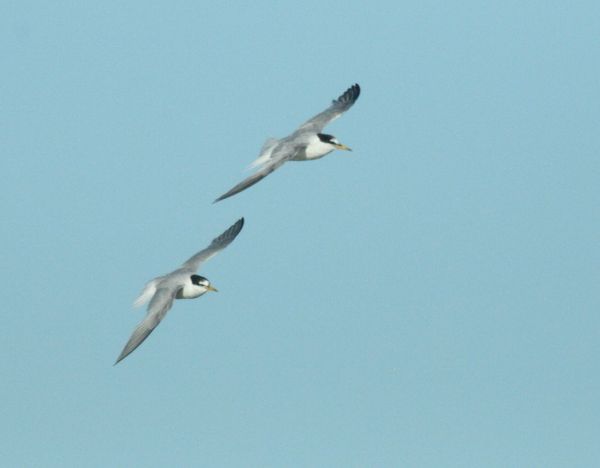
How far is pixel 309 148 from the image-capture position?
35.4 m

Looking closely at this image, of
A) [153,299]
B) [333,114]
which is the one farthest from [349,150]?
[153,299]

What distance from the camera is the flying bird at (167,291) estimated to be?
101 ft

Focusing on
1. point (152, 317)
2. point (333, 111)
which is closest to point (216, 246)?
point (333, 111)

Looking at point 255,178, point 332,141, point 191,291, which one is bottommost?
point 191,291

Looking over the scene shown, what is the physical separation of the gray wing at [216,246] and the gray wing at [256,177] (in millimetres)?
4117

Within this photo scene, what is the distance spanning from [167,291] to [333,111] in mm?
9259

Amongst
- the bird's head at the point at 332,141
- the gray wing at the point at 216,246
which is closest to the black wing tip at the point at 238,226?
the gray wing at the point at 216,246

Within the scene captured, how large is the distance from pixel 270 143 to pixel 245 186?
16.2 feet

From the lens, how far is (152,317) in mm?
31391

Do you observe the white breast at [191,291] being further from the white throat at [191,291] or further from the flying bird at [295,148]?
the flying bird at [295,148]

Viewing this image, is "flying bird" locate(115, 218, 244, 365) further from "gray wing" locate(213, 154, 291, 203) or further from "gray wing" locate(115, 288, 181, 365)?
"gray wing" locate(213, 154, 291, 203)

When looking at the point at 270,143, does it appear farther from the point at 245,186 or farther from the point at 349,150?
the point at 245,186

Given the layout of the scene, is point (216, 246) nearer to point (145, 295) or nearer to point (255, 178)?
point (145, 295)

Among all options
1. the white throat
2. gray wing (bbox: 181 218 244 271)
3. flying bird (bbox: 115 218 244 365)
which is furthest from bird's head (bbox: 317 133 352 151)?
Answer: the white throat
